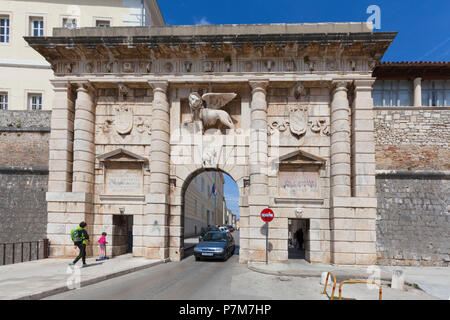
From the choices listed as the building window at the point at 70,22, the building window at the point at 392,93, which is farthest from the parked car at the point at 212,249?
the building window at the point at 70,22

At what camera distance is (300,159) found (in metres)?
15.3

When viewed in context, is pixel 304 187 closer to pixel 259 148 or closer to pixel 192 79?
pixel 259 148

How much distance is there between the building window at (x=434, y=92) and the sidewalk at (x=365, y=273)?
10.6 m

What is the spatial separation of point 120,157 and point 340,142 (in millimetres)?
9989

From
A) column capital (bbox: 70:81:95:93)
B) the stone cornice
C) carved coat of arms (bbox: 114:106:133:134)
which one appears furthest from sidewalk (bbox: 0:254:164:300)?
the stone cornice

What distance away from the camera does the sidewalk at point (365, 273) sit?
1034 cm

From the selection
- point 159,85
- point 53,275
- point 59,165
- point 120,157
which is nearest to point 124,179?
point 120,157

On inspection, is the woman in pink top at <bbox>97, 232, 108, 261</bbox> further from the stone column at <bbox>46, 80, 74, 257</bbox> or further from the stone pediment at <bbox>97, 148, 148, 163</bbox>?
the stone pediment at <bbox>97, 148, 148, 163</bbox>

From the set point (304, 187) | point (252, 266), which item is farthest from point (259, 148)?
point (252, 266)

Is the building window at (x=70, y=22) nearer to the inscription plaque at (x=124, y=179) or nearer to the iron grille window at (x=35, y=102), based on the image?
the iron grille window at (x=35, y=102)

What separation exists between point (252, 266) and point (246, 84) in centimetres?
799
